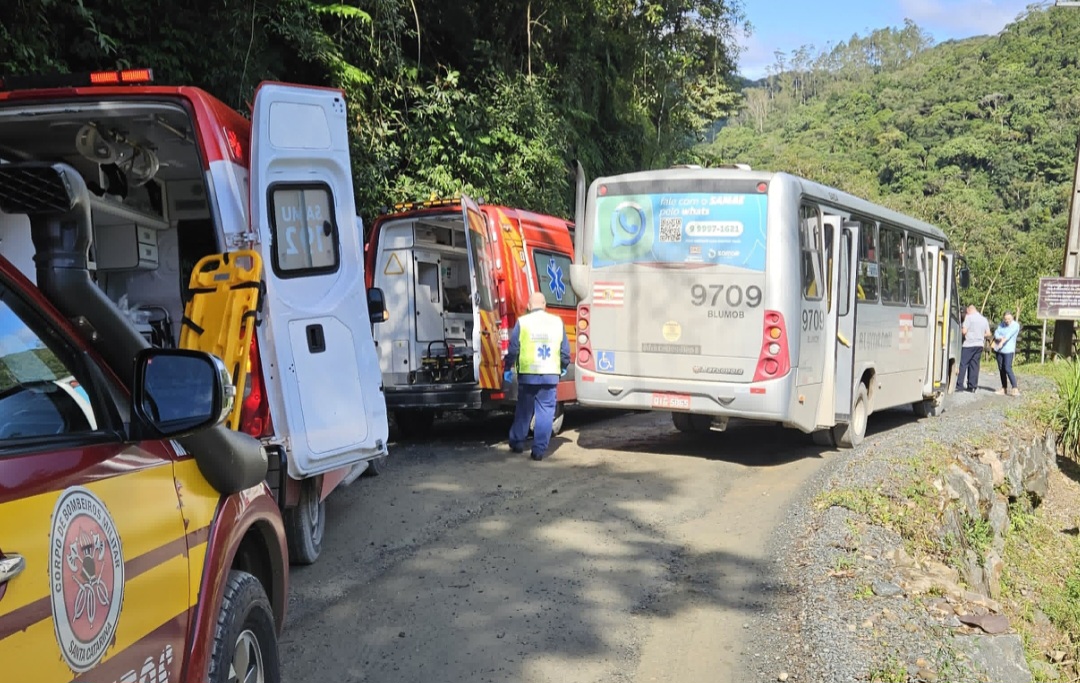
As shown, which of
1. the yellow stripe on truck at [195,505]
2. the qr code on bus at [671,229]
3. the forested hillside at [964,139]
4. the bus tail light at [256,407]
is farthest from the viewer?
the forested hillside at [964,139]

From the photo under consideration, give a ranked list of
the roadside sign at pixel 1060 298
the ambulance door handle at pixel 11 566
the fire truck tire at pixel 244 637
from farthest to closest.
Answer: the roadside sign at pixel 1060 298
the fire truck tire at pixel 244 637
the ambulance door handle at pixel 11 566

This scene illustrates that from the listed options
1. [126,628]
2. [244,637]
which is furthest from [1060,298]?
[126,628]

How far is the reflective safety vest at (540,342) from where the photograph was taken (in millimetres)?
9375

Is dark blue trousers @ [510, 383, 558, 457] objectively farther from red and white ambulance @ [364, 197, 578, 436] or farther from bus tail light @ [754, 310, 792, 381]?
bus tail light @ [754, 310, 792, 381]

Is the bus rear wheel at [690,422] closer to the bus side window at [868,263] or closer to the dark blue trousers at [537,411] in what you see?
the dark blue trousers at [537,411]

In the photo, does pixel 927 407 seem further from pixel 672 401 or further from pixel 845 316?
pixel 672 401

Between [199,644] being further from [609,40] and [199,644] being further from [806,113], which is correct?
[806,113]

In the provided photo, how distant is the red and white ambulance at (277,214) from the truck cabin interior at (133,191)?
0.02 metres

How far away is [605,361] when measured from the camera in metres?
9.56

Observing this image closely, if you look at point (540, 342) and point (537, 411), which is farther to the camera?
point (537, 411)

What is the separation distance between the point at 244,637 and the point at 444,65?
43.8 feet

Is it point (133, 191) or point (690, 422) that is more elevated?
point (133, 191)

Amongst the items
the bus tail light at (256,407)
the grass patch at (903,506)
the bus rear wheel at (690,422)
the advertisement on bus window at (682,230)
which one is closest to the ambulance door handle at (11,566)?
the bus tail light at (256,407)

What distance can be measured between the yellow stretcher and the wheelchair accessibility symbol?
5189 millimetres
